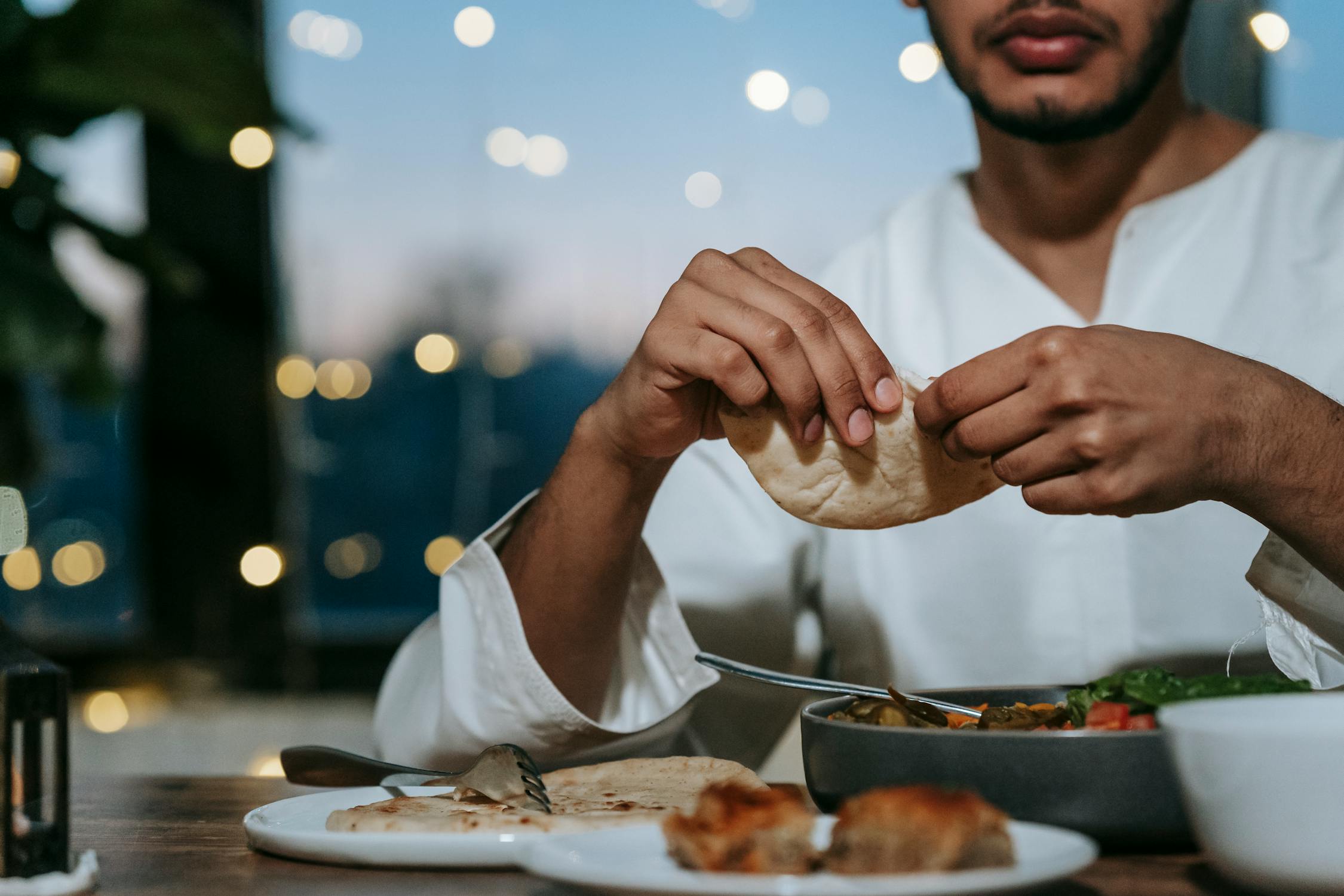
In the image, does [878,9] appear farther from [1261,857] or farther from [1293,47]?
[1261,857]

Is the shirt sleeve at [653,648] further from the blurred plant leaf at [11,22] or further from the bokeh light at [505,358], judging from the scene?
the blurred plant leaf at [11,22]

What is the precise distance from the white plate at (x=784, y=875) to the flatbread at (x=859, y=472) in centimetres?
47

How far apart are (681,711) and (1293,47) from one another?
6.44 feet

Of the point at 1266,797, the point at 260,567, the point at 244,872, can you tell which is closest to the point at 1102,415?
the point at 1266,797

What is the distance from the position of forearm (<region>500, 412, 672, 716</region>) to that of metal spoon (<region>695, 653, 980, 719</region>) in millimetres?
325

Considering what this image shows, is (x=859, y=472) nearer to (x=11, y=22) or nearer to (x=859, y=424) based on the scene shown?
(x=859, y=424)

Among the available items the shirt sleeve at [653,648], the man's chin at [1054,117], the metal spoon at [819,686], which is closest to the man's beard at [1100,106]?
the man's chin at [1054,117]

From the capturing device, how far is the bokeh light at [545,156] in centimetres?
266

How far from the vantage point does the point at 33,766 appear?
0.69m

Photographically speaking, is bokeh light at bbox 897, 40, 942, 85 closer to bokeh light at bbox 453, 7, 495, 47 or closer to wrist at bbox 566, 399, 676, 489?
bokeh light at bbox 453, 7, 495, 47

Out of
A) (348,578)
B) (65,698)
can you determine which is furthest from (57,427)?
(65,698)

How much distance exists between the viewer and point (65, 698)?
703 millimetres

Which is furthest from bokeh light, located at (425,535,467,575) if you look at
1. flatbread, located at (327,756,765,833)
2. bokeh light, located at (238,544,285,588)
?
flatbread, located at (327,756,765,833)

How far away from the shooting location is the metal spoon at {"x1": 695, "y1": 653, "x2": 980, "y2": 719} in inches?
34.6
